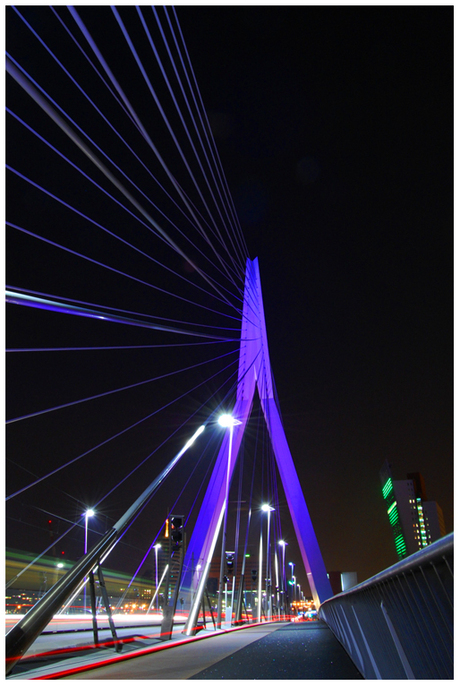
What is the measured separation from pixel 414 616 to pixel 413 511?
150466mm

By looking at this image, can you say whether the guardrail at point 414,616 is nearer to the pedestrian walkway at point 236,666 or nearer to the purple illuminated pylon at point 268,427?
the pedestrian walkway at point 236,666

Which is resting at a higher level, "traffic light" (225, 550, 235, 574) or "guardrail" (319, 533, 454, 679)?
"traffic light" (225, 550, 235, 574)

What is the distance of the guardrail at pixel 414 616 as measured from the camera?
2.26 m

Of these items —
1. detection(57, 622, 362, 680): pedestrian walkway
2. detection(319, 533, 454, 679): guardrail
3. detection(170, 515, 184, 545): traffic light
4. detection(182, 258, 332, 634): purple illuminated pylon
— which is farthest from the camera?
detection(182, 258, 332, 634): purple illuminated pylon

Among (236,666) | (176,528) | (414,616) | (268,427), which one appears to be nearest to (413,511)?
(268,427)

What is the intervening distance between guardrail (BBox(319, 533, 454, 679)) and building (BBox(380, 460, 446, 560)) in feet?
454

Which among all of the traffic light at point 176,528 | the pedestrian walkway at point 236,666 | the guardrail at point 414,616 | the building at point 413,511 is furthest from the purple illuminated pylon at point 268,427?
the building at point 413,511

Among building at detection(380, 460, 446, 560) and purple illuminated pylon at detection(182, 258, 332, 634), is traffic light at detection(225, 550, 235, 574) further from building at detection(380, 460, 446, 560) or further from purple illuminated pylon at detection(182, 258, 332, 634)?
building at detection(380, 460, 446, 560)

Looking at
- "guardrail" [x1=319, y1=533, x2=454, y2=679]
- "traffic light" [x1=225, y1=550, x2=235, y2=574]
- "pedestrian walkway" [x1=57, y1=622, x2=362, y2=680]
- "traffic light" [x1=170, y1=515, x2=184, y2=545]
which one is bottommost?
"pedestrian walkway" [x1=57, y1=622, x2=362, y2=680]

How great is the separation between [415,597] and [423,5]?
3895 millimetres

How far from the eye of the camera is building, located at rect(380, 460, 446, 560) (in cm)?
13688

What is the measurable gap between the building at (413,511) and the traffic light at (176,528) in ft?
427

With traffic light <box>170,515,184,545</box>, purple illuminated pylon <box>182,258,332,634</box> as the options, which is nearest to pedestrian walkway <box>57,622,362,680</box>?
traffic light <box>170,515,184,545</box>
